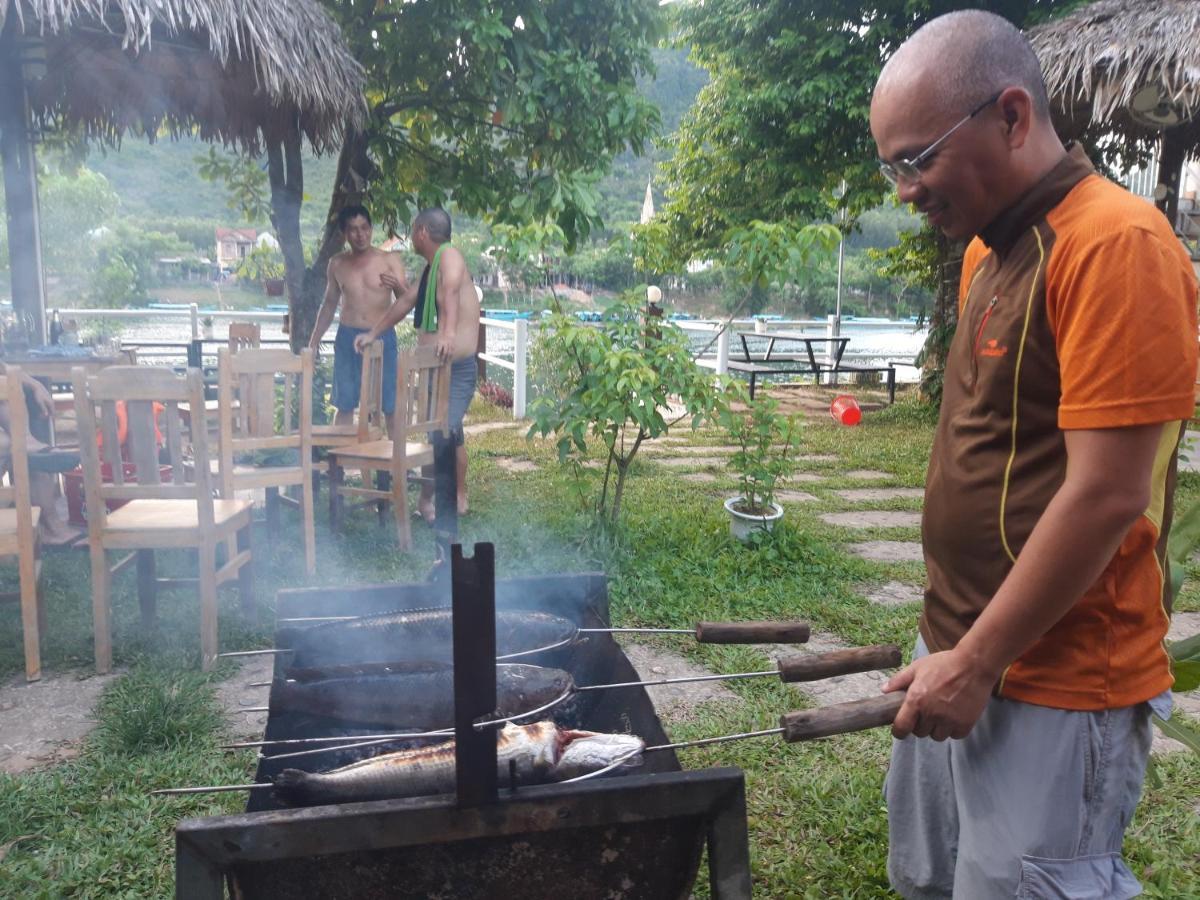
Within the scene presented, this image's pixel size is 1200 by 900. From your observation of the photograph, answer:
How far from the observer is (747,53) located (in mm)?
11336

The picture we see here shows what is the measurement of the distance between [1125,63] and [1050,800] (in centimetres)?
767

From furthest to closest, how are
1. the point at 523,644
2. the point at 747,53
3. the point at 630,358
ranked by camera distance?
the point at 747,53
the point at 630,358
the point at 523,644

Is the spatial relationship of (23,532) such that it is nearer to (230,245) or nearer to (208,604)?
(208,604)

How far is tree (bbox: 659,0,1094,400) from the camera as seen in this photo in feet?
33.6

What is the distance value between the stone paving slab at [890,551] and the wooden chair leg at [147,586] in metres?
3.88

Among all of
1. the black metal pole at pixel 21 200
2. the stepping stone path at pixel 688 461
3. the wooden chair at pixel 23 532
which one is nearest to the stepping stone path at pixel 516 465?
the stepping stone path at pixel 688 461

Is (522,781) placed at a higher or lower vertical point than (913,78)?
lower

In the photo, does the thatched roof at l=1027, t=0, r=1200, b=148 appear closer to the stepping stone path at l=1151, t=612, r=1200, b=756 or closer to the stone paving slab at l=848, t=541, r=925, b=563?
the stone paving slab at l=848, t=541, r=925, b=563

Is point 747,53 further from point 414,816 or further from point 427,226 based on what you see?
point 414,816

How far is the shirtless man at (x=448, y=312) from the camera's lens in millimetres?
5578

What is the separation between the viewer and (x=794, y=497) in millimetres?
6902

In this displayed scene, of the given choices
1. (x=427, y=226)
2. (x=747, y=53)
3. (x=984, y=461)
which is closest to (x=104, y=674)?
(x=427, y=226)

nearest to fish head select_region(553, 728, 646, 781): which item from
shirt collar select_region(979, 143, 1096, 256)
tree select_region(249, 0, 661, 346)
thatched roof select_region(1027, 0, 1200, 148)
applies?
shirt collar select_region(979, 143, 1096, 256)

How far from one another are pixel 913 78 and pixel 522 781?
1390 mm
